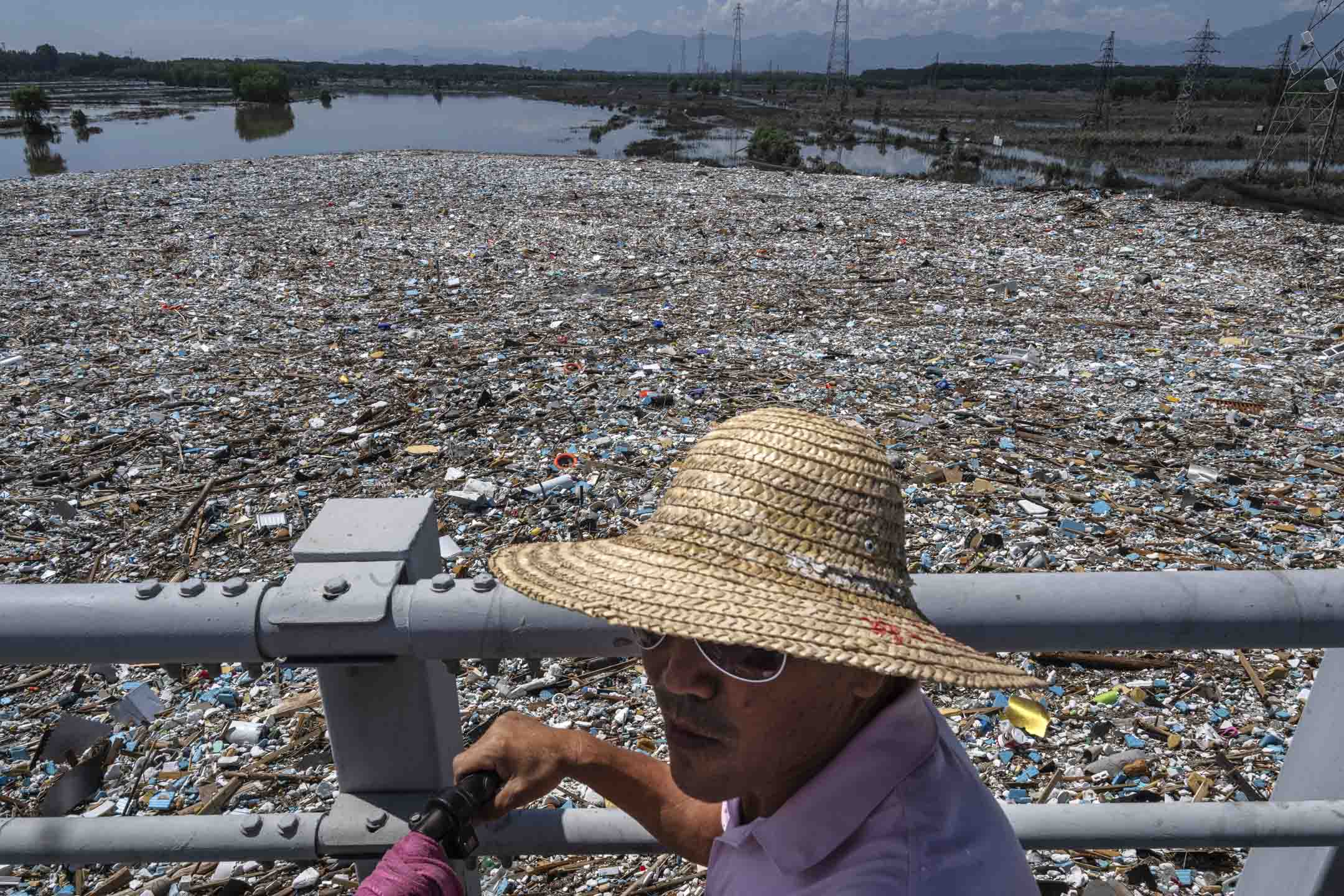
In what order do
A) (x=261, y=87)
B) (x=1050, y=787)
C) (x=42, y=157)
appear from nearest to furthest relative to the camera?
(x=1050, y=787) → (x=42, y=157) → (x=261, y=87)

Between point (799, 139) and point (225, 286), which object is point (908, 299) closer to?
point (225, 286)

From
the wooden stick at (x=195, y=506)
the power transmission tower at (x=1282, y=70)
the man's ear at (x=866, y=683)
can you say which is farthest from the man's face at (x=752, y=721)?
the power transmission tower at (x=1282, y=70)

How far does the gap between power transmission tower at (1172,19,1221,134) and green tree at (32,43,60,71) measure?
130113 mm

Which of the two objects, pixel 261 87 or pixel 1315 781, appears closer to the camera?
pixel 1315 781

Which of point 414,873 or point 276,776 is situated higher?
point 414,873

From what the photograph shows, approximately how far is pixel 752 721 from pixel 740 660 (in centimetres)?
9

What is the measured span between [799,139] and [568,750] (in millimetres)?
37403

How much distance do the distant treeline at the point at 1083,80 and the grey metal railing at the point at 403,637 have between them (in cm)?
7466

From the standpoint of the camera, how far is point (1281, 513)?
14.0 feet

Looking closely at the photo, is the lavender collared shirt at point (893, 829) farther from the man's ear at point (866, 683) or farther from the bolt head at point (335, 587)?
the bolt head at point (335, 587)

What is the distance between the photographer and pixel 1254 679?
3.17 meters

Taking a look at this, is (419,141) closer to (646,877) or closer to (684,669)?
(646,877)

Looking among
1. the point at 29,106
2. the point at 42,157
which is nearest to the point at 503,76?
the point at 29,106

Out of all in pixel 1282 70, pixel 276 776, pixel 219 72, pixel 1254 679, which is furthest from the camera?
pixel 219 72
